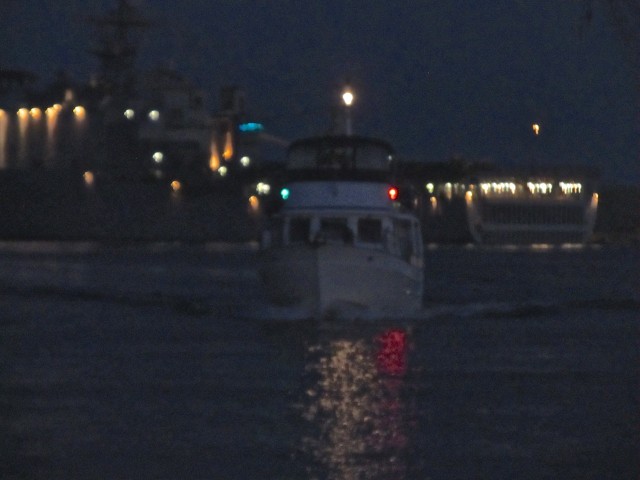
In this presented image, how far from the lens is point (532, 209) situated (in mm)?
129000

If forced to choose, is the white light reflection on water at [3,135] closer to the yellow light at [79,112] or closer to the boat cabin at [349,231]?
the yellow light at [79,112]

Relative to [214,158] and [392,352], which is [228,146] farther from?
[392,352]

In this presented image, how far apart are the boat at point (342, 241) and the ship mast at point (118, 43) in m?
91.6

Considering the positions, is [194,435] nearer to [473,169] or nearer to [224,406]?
[224,406]

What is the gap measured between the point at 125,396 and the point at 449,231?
101686 mm

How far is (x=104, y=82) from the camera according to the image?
111 metres

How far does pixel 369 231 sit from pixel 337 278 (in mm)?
1630

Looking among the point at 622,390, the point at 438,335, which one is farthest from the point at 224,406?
the point at 438,335

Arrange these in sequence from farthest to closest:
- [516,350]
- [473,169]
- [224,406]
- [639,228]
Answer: [639,228]
[473,169]
[516,350]
[224,406]

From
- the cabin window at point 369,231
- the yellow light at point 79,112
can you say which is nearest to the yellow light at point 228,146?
the yellow light at point 79,112

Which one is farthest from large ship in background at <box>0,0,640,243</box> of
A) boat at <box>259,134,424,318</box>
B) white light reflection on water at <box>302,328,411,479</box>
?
white light reflection on water at <box>302,328,411,479</box>

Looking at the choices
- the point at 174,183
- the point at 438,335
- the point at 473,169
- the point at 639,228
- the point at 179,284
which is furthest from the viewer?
the point at 639,228

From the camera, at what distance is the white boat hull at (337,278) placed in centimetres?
2555

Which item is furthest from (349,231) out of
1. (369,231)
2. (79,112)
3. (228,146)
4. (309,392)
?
(228,146)
